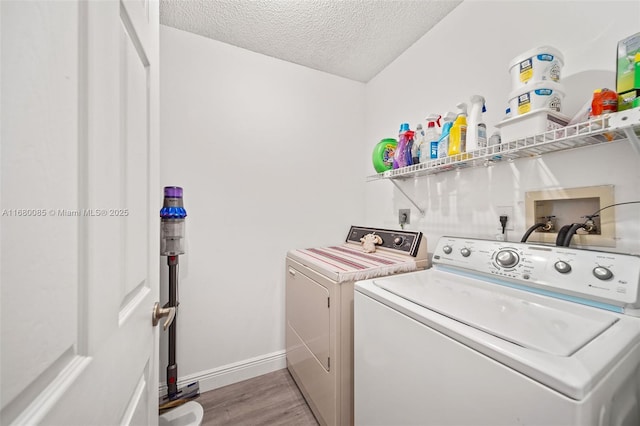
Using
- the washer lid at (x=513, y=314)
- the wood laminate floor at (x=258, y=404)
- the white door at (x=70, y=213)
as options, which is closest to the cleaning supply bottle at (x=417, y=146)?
the washer lid at (x=513, y=314)

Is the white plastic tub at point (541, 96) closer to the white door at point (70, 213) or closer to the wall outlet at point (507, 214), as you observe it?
A: the wall outlet at point (507, 214)

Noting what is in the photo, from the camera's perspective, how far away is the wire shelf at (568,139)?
75 centimetres

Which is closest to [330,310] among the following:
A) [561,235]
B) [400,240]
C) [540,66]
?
[400,240]

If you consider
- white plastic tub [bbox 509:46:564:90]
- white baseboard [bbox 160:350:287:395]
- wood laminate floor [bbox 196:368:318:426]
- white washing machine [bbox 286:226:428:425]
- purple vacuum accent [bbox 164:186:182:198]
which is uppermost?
white plastic tub [bbox 509:46:564:90]

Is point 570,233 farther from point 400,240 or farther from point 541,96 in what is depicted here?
point 400,240

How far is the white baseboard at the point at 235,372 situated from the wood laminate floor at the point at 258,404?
0.04 m

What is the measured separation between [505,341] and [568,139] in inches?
31.0

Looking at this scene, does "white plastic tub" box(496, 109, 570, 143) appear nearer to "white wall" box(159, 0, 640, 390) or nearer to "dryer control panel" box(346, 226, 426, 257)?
"white wall" box(159, 0, 640, 390)

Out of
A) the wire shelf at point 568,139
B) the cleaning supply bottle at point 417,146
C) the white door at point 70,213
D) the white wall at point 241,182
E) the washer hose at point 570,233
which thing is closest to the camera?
the white door at point 70,213

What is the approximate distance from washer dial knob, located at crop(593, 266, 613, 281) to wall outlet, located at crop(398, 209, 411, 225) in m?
1.10

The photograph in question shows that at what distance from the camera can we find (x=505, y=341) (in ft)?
2.04

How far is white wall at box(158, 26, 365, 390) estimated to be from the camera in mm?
1725

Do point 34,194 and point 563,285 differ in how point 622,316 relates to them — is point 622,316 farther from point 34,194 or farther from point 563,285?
point 34,194

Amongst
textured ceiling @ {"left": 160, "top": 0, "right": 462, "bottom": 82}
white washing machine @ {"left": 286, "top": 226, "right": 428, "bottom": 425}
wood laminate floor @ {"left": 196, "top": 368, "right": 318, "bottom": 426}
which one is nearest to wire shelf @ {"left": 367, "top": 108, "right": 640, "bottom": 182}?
white washing machine @ {"left": 286, "top": 226, "right": 428, "bottom": 425}
